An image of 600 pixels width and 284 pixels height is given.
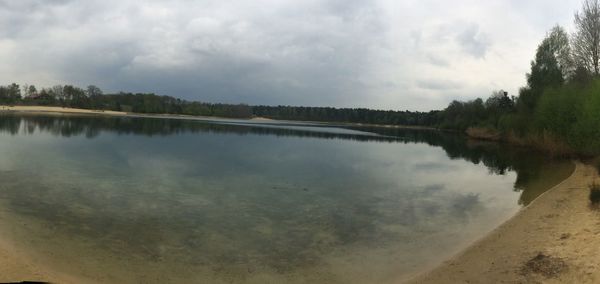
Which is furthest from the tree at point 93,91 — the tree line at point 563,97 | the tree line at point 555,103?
the tree line at point 563,97

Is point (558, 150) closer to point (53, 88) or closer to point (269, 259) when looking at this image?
point (269, 259)

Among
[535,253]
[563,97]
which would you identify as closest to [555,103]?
[563,97]

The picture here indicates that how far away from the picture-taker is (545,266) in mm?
7918

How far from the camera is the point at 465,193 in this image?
1848 centimetres

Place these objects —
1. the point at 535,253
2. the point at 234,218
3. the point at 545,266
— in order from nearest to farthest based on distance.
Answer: the point at 545,266
the point at 535,253
the point at 234,218

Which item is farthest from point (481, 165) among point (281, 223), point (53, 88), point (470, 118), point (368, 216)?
point (53, 88)

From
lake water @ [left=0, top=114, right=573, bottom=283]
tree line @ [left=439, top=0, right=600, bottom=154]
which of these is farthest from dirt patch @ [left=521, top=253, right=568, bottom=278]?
tree line @ [left=439, top=0, right=600, bottom=154]

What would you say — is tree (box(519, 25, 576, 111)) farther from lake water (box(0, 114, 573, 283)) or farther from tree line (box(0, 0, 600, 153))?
lake water (box(0, 114, 573, 283))

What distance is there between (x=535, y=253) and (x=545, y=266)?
3.37 ft

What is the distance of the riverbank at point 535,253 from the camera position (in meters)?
7.44

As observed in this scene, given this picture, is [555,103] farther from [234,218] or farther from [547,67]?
[234,218]

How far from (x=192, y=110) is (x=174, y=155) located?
154m

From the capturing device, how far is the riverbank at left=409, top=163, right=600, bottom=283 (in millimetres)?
7438

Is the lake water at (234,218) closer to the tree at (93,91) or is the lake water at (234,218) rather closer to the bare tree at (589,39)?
the bare tree at (589,39)
